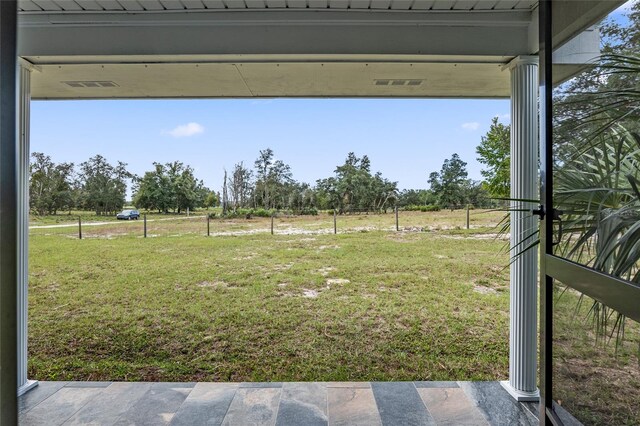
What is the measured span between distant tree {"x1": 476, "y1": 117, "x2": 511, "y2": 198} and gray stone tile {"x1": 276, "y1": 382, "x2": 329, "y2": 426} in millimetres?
2825

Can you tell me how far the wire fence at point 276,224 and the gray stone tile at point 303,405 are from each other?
2.63 metres

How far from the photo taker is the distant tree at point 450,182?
449cm

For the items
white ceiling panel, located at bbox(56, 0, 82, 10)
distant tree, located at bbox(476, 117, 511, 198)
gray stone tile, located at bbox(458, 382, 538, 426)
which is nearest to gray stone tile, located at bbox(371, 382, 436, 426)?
gray stone tile, located at bbox(458, 382, 538, 426)

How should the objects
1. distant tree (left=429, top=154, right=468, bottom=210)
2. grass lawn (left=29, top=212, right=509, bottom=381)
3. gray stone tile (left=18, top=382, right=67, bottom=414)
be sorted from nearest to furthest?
gray stone tile (left=18, top=382, right=67, bottom=414) < grass lawn (left=29, top=212, right=509, bottom=381) < distant tree (left=429, top=154, right=468, bottom=210)

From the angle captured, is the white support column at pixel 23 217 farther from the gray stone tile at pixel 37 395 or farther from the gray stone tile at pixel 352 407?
the gray stone tile at pixel 352 407

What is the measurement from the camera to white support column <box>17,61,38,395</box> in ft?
6.78

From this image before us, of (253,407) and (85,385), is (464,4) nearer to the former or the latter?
(253,407)

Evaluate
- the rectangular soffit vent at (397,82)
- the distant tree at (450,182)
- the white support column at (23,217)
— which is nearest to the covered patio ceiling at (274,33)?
the white support column at (23,217)

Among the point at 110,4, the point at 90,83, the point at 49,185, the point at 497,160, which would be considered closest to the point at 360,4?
the point at 110,4

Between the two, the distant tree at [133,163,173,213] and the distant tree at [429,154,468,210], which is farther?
the distant tree at [133,163,173,213]

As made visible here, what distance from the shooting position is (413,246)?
178 inches

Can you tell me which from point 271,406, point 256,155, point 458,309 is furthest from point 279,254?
point 271,406

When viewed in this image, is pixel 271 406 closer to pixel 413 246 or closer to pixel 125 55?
pixel 125 55

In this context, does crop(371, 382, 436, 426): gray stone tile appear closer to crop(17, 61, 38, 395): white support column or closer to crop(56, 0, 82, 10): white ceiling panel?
crop(17, 61, 38, 395): white support column
